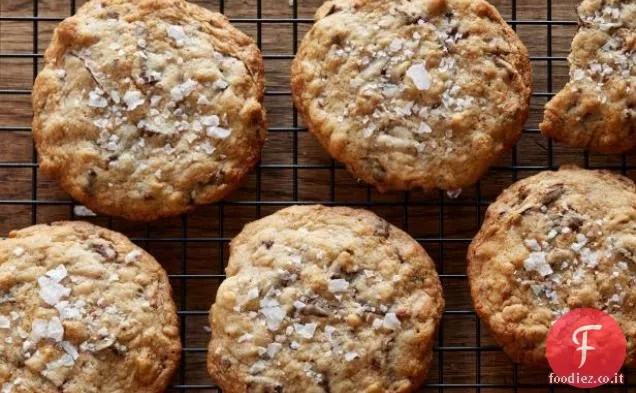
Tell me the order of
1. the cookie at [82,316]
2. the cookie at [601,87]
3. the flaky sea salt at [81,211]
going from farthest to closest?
the flaky sea salt at [81,211], the cookie at [601,87], the cookie at [82,316]

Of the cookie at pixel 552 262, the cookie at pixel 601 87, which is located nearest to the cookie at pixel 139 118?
the cookie at pixel 552 262

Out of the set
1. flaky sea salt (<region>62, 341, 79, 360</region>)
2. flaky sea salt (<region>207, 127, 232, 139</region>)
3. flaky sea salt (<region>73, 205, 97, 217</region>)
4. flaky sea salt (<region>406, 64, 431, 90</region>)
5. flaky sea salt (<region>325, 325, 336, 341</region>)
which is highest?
flaky sea salt (<region>406, 64, 431, 90</region>)

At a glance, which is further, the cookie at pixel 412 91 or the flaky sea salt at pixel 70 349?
the cookie at pixel 412 91

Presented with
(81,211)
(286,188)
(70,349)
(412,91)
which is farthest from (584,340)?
(81,211)

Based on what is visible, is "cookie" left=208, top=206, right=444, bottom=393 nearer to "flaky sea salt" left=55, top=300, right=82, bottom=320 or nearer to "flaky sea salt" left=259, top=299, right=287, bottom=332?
"flaky sea salt" left=259, top=299, right=287, bottom=332

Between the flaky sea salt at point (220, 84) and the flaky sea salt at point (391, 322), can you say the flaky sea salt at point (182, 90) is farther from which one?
the flaky sea salt at point (391, 322)

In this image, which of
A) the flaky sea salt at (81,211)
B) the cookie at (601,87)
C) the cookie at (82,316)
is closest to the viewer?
the cookie at (82,316)

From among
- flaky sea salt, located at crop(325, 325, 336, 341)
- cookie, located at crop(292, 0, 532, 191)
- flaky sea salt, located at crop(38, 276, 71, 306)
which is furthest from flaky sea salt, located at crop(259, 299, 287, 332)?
flaky sea salt, located at crop(38, 276, 71, 306)
